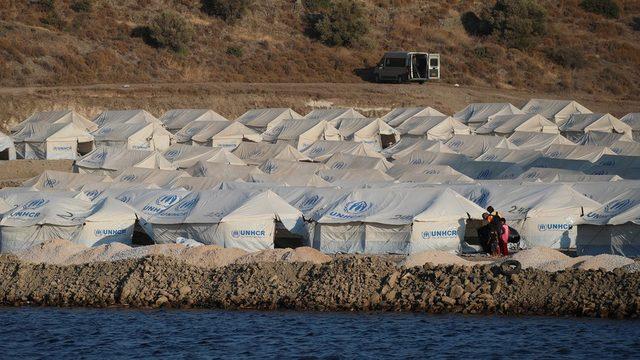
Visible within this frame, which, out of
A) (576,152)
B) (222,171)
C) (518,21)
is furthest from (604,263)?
(518,21)

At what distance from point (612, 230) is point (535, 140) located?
25896 mm

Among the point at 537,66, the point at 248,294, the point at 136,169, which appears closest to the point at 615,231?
the point at 248,294

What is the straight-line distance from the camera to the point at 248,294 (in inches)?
1088

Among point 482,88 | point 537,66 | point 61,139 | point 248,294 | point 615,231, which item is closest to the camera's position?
point 248,294

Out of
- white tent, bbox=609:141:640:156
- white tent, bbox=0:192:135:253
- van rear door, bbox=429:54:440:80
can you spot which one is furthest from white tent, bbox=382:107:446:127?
white tent, bbox=0:192:135:253

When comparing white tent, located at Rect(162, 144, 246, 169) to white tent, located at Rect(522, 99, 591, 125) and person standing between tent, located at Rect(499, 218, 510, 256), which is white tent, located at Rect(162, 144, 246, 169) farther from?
white tent, located at Rect(522, 99, 591, 125)

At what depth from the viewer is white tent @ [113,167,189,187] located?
144 ft

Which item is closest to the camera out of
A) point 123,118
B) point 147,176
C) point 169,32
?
point 147,176

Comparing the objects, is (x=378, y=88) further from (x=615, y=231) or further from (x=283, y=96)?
(x=615, y=231)

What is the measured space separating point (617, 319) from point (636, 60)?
6873cm

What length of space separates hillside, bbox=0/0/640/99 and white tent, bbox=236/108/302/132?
46.8 ft

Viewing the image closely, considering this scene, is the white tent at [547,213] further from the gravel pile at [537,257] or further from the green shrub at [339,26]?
the green shrub at [339,26]

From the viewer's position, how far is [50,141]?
187ft

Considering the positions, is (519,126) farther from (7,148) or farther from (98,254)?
(98,254)
